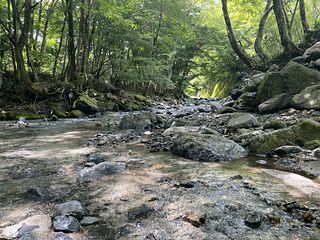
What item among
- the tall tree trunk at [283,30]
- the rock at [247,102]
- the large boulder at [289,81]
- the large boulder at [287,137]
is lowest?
the large boulder at [287,137]

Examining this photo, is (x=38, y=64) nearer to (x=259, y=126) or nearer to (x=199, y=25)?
(x=259, y=126)

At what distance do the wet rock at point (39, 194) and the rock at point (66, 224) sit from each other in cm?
57

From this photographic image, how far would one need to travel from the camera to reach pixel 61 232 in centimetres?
208

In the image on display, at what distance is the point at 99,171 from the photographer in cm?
354

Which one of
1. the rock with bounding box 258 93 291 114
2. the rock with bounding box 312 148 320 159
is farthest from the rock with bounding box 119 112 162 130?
the rock with bounding box 312 148 320 159

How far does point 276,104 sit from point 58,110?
24.6ft

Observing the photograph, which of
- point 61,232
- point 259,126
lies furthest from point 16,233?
point 259,126

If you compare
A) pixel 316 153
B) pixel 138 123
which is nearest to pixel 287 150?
pixel 316 153

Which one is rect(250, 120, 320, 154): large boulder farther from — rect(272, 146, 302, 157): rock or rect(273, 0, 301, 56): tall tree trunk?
rect(273, 0, 301, 56): tall tree trunk

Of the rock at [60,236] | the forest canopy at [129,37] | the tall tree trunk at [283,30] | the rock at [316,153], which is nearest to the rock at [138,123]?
the rock at [316,153]

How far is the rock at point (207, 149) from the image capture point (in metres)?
4.28

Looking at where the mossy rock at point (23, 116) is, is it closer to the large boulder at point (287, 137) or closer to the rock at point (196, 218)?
the large boulder at point (287, 137)

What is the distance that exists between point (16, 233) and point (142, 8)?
16.8 metres

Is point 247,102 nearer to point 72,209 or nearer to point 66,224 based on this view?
point 72,209
